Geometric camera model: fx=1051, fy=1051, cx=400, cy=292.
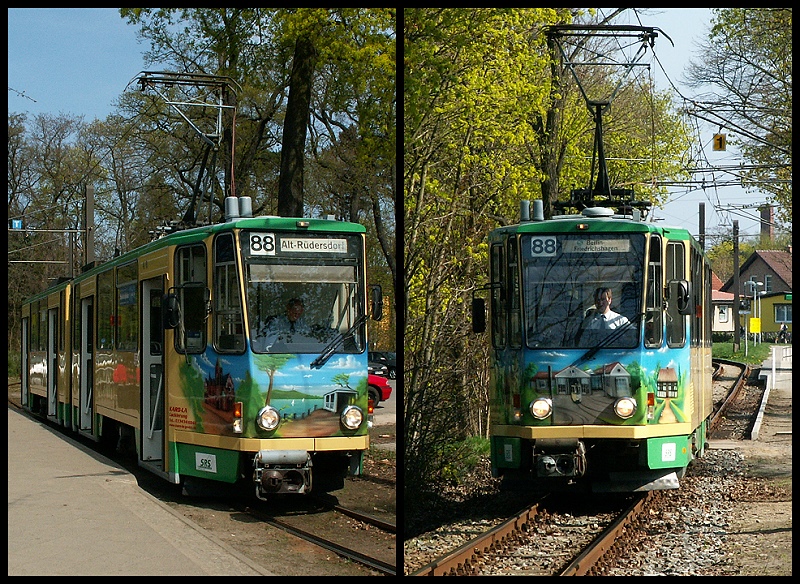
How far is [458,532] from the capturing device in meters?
10.3

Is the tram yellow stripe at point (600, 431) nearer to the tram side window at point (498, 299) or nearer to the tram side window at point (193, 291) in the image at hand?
the tram side window at point (498, 299)

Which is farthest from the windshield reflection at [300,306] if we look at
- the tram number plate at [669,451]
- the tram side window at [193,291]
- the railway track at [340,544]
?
the tram number plate at [669,451]

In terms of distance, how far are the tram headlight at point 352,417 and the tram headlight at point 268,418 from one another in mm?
692

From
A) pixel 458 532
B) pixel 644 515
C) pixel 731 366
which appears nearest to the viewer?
pixel 458 532

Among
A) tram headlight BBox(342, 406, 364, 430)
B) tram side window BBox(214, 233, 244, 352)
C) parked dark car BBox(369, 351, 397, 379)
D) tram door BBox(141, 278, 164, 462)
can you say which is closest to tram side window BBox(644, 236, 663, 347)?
tram headlight BBox(342, 406, 364, 430)

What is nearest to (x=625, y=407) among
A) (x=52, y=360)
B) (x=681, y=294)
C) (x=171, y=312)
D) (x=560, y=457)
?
(x=560, y=457)

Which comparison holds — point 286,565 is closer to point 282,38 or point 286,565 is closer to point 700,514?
point 700,514

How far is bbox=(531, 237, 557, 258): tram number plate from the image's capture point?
1056 cm

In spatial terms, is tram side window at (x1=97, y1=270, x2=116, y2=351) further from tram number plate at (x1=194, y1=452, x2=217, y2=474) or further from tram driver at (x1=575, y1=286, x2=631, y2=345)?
tram driver at (x1=575, y1=286, x2=631, y2=345)

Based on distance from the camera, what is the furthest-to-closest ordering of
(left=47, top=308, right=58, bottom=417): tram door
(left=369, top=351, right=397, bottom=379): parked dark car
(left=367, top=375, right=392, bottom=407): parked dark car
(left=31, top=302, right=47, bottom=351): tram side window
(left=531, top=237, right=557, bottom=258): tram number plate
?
(left=369, top=351, right=397, bottom=379): parked dark car < (left=367, top=375, right=392, bottom=407): parked dark car < (left=31, top=302, right=47, bottom=351): tram side window < (left=47, top=308, right=58, bottom=417): tram door < (left=531, top=237, right=557, bottom=258): tram number plate

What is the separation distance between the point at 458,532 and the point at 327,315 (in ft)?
8.15

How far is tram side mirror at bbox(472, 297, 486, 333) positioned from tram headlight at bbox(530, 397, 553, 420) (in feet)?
3.06

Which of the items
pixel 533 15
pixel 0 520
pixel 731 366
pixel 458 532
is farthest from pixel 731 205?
pixel 731 366

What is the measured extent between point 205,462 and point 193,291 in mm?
1753
